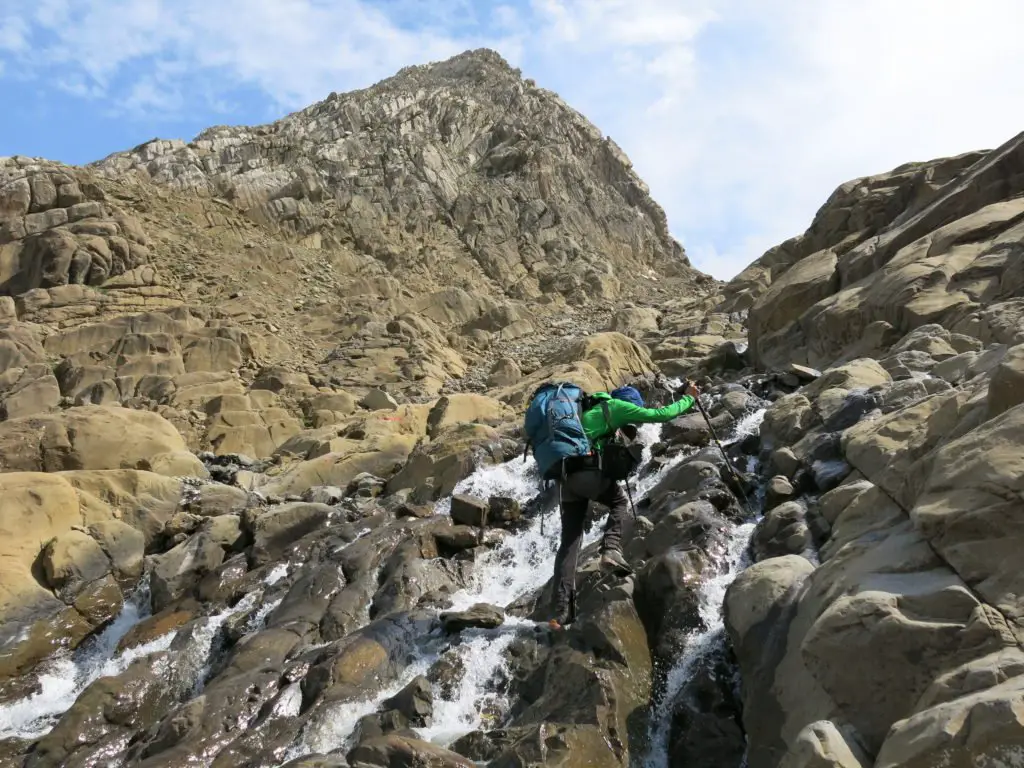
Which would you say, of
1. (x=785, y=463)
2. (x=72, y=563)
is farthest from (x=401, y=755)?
(x=72, y=563)

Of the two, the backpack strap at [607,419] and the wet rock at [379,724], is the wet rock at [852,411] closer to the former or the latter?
the backpack strap at [607,419]

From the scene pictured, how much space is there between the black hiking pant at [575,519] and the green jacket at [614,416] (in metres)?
0.40

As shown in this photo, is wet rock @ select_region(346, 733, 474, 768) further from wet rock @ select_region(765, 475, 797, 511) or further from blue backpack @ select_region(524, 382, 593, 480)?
wet rock @ select_region(765, 475, 797, 511)

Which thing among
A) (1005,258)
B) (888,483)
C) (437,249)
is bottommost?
(888,483)

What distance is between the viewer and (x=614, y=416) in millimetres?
8070

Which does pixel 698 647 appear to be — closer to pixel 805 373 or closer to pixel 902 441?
pixel 902 441

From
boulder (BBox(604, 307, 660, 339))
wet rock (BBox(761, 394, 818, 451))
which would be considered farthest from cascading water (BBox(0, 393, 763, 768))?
boulder (BBox(604, 307, 660, 339))

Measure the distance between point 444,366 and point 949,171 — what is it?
22.9m

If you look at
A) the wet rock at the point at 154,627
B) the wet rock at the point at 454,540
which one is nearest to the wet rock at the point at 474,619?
the wet rock at the point at 454,540

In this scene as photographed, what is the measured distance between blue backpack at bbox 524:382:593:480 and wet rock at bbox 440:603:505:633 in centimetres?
237

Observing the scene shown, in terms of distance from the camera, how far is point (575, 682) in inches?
272

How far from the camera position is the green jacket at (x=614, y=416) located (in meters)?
7.92

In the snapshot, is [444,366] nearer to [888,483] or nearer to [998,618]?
[888,483]

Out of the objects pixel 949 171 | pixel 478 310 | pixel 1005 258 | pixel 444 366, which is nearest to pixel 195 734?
pixel 1005 258
